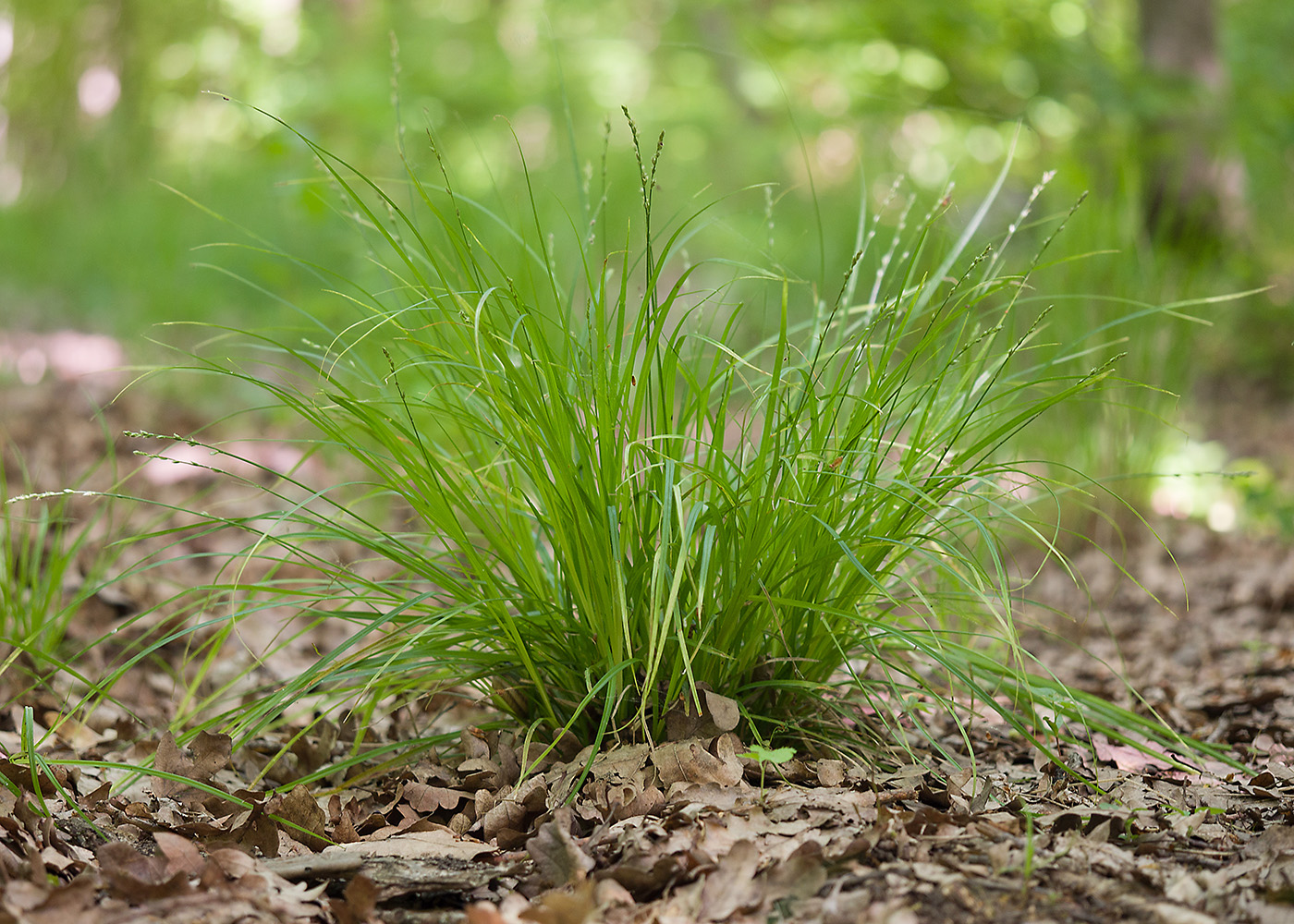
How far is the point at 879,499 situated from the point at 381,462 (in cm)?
71

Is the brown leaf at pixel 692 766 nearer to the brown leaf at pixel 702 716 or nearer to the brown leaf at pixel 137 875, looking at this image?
the brown leaf at pixel 702 716

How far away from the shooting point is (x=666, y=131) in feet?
23.6

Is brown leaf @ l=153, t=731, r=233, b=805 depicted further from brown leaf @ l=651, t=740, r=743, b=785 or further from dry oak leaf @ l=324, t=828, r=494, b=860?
brown leaf @ l=651, t=740, r=743, b=785

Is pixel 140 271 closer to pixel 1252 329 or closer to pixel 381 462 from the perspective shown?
pixel 381 462

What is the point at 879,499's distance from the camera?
134 centimetres

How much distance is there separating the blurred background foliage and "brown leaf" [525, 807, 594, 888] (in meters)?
0.94

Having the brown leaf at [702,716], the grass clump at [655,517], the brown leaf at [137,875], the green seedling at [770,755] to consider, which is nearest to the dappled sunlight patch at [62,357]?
the grass clump at [655,517]

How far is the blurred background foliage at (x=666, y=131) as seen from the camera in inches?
147

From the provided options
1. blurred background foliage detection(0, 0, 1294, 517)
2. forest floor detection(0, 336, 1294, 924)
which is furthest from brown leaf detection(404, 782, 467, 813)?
blurred background foliage detection(0, 0, 1294, 517)

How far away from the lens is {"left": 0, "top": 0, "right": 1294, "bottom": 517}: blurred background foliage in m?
3.74

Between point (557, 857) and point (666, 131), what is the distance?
265 inches

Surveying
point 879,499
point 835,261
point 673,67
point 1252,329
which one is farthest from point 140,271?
point 673,67

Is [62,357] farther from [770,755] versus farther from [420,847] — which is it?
[770,755]

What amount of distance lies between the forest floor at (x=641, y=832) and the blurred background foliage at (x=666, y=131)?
0.94 m
